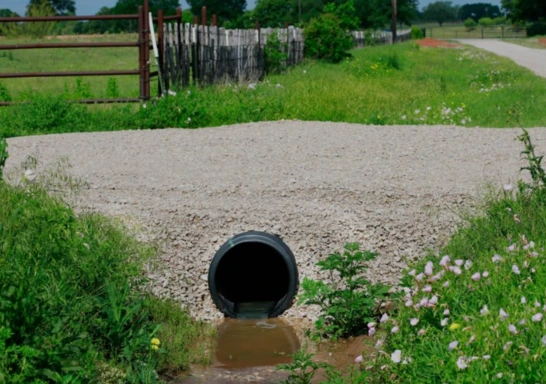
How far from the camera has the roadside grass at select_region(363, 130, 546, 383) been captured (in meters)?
3.89

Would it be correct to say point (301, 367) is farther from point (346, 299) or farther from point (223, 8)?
point (223, 8)

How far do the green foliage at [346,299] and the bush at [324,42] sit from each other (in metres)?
19.0

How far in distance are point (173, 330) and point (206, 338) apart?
288 millimetres

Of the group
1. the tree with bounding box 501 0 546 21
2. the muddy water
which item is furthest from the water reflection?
the tree with bounding box 501 0 546 21

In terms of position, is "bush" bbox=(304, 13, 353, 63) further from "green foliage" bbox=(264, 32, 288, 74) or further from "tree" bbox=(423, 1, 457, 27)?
"tree" bbox=(423, 1, 457, 27)

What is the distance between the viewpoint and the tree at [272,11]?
2712 inches

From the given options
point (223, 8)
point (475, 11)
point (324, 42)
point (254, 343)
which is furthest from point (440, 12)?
point (254, 343)

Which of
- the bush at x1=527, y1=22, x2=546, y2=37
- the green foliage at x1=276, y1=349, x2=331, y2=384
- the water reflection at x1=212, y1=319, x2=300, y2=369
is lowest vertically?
the water reflection at x1=212, y1=319, x2=300, y2=369

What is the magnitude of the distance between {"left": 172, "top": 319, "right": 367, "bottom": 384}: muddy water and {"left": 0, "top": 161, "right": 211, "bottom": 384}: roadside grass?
145 mm

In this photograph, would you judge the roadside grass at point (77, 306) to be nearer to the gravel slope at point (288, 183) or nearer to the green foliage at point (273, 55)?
the gravel slope at point (288, 183)

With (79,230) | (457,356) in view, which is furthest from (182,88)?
(457,356)

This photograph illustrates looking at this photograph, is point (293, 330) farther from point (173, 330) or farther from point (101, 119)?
point (101, 119)

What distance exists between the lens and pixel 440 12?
18775 cm

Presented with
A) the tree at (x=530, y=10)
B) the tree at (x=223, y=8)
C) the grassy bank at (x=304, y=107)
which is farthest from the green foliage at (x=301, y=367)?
the tree at (x=223, y=8)
